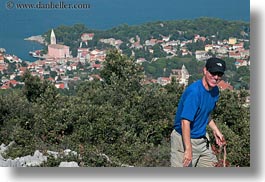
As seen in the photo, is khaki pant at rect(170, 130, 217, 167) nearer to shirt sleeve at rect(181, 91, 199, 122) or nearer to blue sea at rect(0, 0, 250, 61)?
shirt sleeve at rect(181, 91, 199, 122)

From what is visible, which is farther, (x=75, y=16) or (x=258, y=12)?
(x=75, y=16)

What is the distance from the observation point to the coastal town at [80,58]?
8.37 m

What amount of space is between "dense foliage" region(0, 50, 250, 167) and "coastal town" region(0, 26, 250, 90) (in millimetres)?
181

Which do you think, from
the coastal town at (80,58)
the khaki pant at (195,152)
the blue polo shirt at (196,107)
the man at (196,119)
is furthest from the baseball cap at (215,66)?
the coastal town at (80,58)

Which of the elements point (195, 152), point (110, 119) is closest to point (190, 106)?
point (195, 152)

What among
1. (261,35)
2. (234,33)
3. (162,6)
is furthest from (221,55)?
(261,35)

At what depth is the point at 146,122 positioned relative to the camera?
833 centimetres

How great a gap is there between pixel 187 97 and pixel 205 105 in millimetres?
170

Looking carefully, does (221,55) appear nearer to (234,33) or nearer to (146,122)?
(234,33)

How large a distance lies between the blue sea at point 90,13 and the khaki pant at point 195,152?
10.4ft

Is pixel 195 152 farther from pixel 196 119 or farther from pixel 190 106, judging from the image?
→ pixel 190 106

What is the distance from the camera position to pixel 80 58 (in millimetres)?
9086

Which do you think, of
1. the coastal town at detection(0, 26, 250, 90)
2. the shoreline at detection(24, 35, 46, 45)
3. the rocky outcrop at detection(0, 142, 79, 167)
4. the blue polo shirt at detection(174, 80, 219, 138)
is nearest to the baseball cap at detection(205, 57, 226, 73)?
the blue polo shirt at detection(174, 80, 219, 138)

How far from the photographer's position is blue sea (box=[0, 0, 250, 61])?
23.6ft
